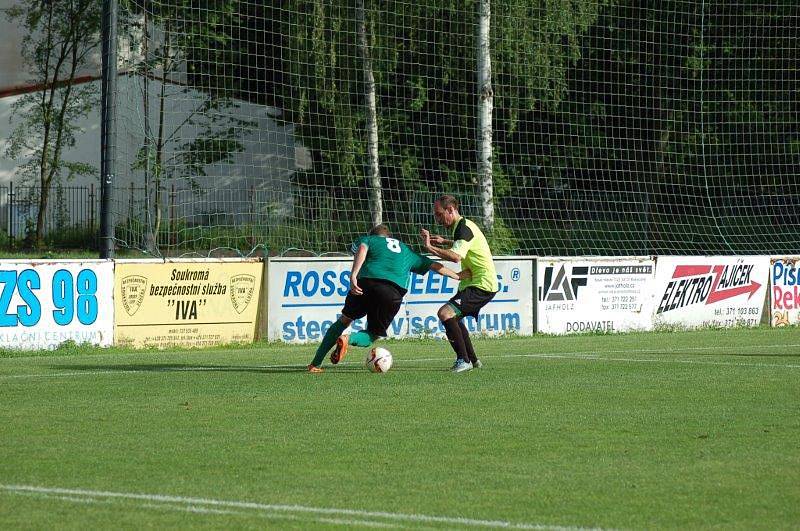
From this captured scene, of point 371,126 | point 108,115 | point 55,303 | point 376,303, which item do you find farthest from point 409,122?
point 376,303

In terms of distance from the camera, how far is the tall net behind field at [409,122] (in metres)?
24.1

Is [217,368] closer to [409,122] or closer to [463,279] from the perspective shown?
[463,279]

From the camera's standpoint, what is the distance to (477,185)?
26.5 meters

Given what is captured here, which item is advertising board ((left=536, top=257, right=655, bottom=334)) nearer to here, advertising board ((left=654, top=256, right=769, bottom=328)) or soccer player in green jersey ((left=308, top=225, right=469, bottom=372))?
advertising board ((left=654, top=256, right=769, bottom=328))

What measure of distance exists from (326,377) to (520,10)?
60.1 feet

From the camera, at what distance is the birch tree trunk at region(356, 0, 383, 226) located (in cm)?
2647

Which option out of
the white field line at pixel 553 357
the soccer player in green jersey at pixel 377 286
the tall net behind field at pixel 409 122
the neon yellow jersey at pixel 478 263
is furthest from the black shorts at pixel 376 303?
the tall net behind field at pixel 409 122

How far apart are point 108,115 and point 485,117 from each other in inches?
417

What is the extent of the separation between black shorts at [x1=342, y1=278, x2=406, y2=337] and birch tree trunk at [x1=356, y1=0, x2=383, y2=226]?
12301mm

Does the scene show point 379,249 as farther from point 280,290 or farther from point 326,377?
point 280,290

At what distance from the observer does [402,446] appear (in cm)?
800

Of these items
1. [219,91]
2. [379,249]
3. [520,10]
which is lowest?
[379,249]

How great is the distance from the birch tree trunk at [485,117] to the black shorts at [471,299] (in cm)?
1195

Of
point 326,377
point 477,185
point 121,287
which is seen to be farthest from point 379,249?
point 477,185
